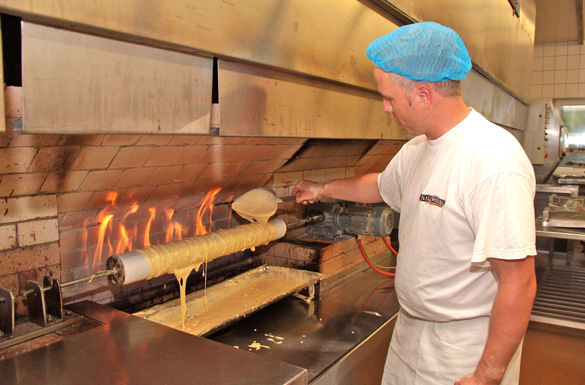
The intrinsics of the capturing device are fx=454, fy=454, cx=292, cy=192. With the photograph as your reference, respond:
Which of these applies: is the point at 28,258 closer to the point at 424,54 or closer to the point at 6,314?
the point at 6,314

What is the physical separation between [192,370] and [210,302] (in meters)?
0.90

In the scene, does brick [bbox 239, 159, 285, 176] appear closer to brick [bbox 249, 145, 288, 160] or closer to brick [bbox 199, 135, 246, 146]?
brick [bbox 249, 145, 288, 160]

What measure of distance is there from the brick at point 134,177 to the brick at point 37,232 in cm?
25

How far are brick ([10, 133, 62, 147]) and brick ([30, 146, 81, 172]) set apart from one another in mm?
21

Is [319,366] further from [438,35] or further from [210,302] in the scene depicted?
[438,35]

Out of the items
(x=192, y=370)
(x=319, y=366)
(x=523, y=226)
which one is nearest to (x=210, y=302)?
(x=319, y=366)

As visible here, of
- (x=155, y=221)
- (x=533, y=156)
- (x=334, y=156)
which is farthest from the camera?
(x=533, y=156)

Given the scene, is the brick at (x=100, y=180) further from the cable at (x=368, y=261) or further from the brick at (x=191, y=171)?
the cable at (x=368, y=261)

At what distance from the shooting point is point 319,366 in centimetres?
168

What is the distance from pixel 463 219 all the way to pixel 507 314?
0.28 m

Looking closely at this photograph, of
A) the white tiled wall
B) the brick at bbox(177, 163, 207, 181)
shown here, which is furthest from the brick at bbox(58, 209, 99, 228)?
the white tiled wall

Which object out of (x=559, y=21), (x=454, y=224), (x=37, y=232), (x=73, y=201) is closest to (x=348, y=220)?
(x=454, y=224)

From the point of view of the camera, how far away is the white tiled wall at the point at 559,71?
7320 mm

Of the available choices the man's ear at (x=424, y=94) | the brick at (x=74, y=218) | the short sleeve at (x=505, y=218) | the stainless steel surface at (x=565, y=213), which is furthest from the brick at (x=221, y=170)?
the stainless steel surface at (x=565, y=213)
